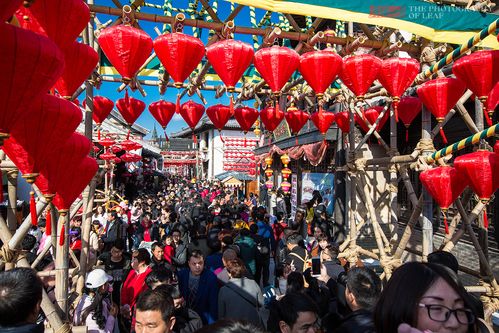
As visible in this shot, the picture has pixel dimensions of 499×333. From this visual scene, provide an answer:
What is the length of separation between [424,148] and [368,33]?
6.47ft

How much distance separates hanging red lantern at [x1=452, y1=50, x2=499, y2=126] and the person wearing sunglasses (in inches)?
121

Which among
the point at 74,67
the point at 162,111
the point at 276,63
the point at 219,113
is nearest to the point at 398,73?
the point at 276,63

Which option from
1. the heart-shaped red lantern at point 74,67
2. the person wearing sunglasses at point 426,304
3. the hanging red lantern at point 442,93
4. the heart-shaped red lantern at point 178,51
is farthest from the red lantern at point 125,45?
the hanging red lantern at point 442,93

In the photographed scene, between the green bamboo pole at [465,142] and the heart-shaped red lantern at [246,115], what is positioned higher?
the heart-shaped red lantern at [246,115]

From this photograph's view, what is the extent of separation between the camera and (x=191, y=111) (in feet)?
21.8

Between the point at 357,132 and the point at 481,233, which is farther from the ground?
the point at 357,132

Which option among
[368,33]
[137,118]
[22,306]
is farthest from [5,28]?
[137,118]

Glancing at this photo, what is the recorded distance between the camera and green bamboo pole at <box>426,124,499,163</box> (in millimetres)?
3745

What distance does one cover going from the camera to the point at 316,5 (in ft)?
14.6

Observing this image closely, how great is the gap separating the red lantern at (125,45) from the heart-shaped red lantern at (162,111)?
255 cm

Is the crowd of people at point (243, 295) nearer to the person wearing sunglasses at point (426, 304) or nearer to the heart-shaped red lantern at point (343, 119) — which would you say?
the person wearing sunglasses at point (426, 304)

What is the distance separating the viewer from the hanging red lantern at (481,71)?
3723 mm

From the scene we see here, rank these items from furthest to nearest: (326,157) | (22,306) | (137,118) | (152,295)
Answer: (326,157)
(137,118)
(152,295)
(22,306)

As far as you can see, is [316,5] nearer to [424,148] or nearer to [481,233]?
[424,148]
